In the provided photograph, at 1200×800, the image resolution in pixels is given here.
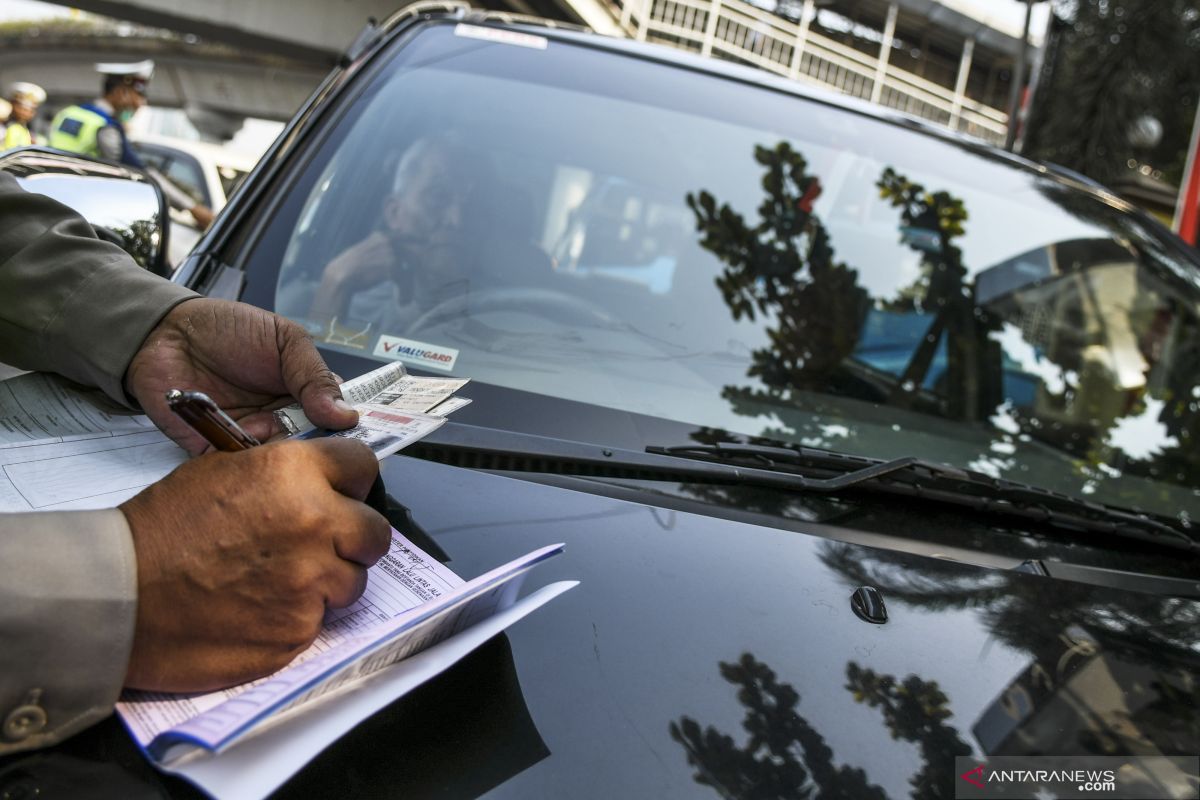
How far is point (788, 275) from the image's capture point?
6.70ft

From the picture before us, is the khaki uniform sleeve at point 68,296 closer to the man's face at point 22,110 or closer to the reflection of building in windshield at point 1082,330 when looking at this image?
the reflection of building in windshield at point 1082,330

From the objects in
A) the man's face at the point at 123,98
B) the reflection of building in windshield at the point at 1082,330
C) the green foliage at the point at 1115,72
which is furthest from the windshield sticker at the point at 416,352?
the green foliage at the point at 1115,72

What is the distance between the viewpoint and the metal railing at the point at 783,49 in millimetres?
21312

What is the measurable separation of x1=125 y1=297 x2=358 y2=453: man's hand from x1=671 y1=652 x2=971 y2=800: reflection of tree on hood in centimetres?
59

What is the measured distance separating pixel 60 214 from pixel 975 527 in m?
1.38

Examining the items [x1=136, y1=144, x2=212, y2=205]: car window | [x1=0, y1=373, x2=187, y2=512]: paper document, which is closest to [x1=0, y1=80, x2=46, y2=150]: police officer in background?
[x1=136, y1=144, x2=212, y2=205]: car window

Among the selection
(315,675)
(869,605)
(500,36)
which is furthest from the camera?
(500,36)

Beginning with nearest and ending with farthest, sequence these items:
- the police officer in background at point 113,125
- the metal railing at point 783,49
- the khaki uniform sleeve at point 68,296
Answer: the khaki uniform sleeve at point 68,296 → the police officer in background at point 113,125 → the metal railing at point 783,49

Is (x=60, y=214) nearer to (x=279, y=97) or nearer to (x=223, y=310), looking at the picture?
(x=223, y=310)

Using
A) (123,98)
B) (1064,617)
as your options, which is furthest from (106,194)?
(123,98)

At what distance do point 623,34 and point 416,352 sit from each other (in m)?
15.7

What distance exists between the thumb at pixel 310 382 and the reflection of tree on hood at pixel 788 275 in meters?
0.88

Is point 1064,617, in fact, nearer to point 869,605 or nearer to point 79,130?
point 869,605

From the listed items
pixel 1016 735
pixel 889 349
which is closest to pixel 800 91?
pixel 889 349
